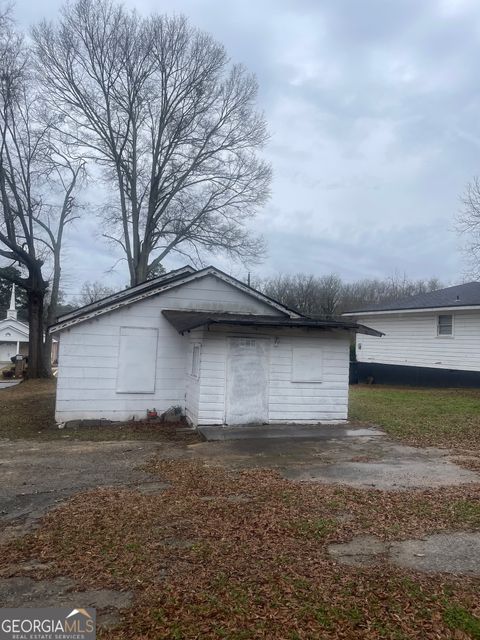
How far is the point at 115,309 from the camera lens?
12242 mm

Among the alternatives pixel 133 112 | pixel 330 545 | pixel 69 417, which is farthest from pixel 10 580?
pixel 133 112

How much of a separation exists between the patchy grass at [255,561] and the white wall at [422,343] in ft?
46.3

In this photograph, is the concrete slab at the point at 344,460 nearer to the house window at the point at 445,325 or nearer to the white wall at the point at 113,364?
the white wall at the point at 113,364

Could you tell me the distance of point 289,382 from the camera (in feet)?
38.5

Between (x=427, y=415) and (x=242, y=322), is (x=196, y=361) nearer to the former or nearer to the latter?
(x=242, y=322)

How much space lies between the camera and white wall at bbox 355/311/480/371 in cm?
1923

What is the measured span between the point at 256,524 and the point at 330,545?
85 cm

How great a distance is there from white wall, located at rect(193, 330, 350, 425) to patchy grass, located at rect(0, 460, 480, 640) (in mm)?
4488

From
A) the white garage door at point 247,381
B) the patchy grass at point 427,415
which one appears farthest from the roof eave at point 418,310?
the white garage door at point 247,381

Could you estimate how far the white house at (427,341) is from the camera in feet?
63.2

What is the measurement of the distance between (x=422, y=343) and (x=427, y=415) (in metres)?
8.96

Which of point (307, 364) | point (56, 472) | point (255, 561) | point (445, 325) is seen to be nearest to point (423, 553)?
point (255, 561)

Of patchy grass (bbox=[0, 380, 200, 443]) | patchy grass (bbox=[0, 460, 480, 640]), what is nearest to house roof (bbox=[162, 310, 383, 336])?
patchy grass (bbox=[0, 380, 200, 443])

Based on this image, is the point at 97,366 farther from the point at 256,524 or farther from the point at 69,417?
the point at 256,524
